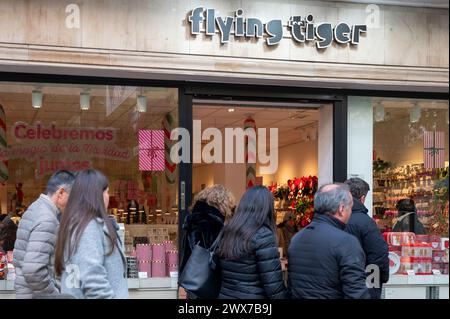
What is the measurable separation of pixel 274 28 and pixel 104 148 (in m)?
2.13

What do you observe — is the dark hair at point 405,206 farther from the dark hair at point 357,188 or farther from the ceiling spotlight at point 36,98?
the ceiling spotlight at point 36,98

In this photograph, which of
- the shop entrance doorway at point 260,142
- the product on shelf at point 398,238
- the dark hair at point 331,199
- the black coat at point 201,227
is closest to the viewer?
the dark hair at point 331,199

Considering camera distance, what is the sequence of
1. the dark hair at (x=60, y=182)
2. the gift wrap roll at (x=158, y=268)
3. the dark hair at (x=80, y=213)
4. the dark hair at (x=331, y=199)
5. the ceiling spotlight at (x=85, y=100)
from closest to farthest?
the dark hair at (x=80, y=213) < the dark hair at (x=331, y=199) < the dark hair at (x=60, y=182) < the ceiling spotlight at (x=85, y=100) < the gift wrap roll at (x=158, y=268)

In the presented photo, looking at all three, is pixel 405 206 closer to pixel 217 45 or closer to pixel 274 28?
pixel 274 28

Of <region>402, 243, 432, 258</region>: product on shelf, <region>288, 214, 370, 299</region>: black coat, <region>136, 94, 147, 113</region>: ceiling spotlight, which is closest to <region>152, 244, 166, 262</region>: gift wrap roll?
<region>136, 94, 147, 113</region>: ceiling spotlight

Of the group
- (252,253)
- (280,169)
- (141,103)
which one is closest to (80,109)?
(141,103)

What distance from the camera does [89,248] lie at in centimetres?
375

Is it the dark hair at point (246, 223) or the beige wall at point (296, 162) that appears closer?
the dark hair at point (246, 223)

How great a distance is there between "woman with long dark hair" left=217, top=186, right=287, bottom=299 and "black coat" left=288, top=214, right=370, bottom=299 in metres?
0.16

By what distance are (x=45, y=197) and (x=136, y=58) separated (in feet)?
8.29

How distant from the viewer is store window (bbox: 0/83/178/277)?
281 inches

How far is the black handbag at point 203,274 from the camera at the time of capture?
4.78m

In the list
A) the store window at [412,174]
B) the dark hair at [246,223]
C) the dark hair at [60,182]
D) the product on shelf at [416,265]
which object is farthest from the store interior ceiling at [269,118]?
the dark hair at [246,223]

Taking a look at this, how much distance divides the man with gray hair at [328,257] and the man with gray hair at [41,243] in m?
1.47
